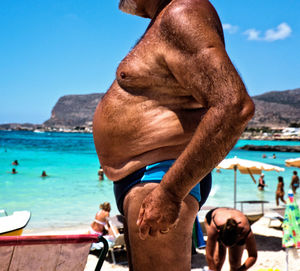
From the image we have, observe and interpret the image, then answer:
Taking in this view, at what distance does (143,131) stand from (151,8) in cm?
57

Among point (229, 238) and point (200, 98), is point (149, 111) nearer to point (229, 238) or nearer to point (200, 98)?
point (200, 98)

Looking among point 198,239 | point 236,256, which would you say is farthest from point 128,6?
point 198,239

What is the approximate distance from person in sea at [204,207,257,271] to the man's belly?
13.0 feet

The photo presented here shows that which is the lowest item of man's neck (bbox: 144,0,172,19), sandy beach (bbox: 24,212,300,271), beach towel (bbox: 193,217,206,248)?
sandy beach (bbox: 24,212,300,271)

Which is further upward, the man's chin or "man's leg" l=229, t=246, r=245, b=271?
the man's chin

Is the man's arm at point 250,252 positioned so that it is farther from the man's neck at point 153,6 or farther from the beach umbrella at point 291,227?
the man's neck at point 153,6

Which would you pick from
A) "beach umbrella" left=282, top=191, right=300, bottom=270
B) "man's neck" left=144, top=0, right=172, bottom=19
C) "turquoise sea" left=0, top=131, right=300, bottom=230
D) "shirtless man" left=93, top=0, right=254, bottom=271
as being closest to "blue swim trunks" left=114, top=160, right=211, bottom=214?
"shirtless man" left=93, top=0, right=254, bottom=271

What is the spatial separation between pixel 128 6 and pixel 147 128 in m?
0.68

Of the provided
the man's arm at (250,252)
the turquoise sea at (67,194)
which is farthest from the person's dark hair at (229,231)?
the turquoise sea at (67,194)

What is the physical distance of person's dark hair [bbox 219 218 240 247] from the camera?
5.23 m

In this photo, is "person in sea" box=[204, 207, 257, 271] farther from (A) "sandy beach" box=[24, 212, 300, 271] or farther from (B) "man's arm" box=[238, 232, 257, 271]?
(A) "sandy beach" box=[24, 212, 300, 271]

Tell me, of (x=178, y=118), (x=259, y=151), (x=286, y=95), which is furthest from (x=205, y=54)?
(x=286, y=95)

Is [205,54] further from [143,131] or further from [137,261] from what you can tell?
[137,261]

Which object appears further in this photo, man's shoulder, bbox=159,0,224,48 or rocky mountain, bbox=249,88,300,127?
rocky mountain, bbox=249,88,300,127
